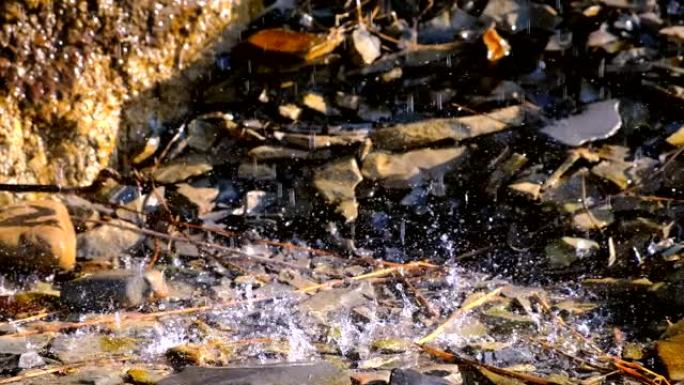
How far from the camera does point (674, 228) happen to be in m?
3.60

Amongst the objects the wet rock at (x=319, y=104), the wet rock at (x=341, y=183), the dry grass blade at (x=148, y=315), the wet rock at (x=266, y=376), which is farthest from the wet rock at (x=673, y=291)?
the wet rock at (x=319, y=104)

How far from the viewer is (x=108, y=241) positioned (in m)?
3.70

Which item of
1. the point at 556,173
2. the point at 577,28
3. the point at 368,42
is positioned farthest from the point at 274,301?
the point at 577,28

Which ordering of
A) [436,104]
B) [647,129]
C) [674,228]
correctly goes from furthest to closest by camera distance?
[436,104] < [647,129] < [674,228]

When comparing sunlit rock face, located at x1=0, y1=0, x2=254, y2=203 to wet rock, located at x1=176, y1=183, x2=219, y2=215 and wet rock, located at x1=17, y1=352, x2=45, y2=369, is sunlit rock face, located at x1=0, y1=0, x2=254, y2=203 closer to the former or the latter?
wet rock, located at x1=176, y1=183, x2=219, y2=215

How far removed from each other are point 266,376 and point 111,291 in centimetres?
111

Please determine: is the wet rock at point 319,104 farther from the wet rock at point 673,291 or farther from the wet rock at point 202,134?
the wet rock at point 673,291

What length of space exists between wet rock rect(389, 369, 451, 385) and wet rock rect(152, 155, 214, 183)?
2.23m

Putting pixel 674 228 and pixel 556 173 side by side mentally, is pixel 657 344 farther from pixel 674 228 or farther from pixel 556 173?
pixel 556 173

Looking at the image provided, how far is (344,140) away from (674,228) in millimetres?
1876

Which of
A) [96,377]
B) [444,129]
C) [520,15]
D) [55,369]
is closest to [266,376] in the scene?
[96,377]

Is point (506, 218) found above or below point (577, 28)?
below

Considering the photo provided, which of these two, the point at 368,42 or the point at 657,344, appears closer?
the point at 657,344

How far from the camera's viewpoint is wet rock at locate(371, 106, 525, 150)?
13.6 feet
